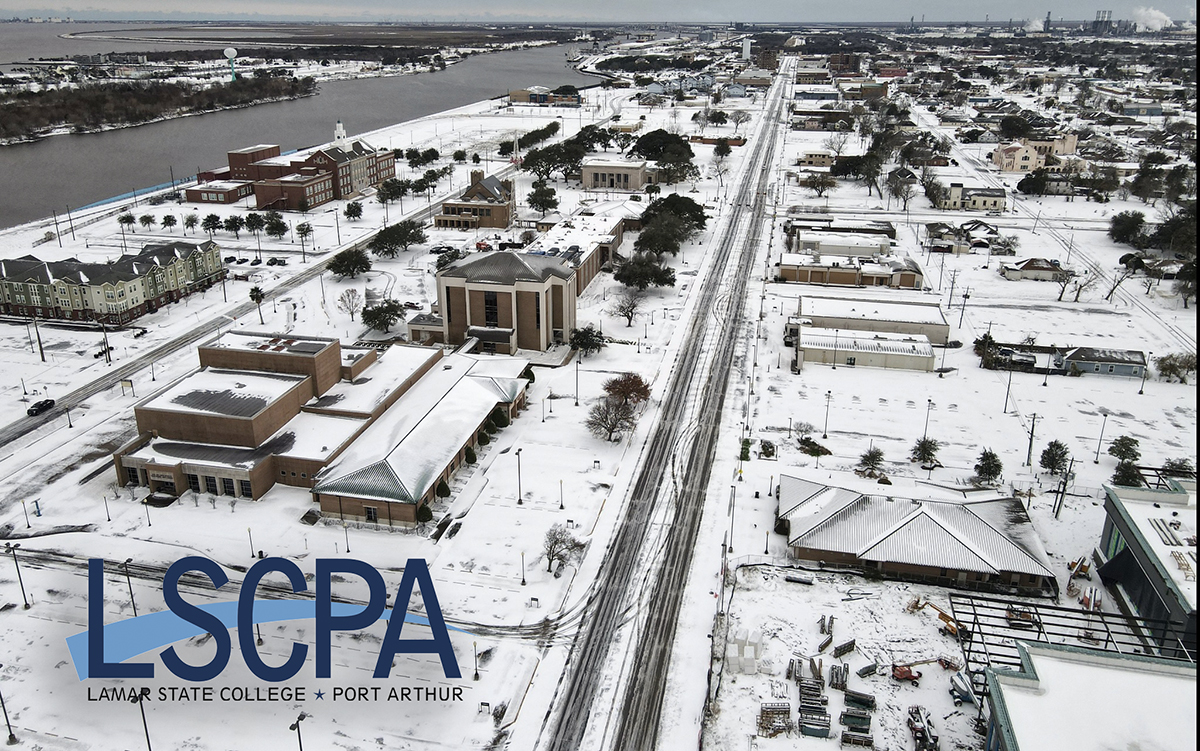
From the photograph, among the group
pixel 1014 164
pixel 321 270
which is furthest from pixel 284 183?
pixel 1014 164

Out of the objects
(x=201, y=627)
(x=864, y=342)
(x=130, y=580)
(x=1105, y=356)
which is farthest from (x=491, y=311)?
(x=1105, y=356)

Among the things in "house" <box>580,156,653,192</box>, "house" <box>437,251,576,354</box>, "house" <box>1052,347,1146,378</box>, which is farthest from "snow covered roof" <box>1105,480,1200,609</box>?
"house" <box>580,156,653,192</box>

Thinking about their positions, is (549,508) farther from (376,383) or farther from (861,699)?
(861,699)

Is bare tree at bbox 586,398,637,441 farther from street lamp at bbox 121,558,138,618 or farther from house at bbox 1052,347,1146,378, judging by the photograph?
house at bbox 1052,347,1146,378

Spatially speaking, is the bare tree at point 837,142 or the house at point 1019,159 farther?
the bare tree at point 837,142

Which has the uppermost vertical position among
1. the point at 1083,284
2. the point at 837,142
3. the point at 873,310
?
the point at 837,142

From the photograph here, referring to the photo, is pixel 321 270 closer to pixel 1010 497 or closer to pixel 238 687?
pixel 238 687

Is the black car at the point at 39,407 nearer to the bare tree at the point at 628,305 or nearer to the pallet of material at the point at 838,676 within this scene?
the bare tree at the point at 628,305

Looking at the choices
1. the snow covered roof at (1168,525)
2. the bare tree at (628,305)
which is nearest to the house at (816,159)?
the bare tree at (628,305)

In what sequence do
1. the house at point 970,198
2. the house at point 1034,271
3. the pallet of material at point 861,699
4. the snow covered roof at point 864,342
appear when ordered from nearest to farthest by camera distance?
1. the pallet of material at point 861,699
2. the snow covered roof at point 864,342
3. the house at point 1034,271
4. the house at point 970,198
